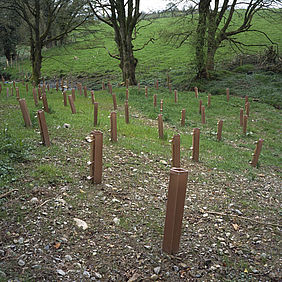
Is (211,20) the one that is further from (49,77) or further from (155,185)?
(49,77)

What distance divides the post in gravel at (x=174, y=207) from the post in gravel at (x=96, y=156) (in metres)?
1.73

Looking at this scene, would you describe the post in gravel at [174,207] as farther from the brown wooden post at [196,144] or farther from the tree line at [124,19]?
the tree line at [124,19]

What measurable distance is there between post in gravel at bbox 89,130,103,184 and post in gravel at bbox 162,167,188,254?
173 cm

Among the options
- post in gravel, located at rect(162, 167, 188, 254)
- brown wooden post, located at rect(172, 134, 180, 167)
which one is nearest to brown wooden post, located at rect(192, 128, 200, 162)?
brown wooden post, located at rect(172, 134, 180, 167)

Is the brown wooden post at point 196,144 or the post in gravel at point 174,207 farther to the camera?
the brown wooden post at point 196,144

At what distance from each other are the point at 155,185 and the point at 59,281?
9.98 ft

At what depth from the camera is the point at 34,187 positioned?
4.74 metres

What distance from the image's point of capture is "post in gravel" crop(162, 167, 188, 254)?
132 inches

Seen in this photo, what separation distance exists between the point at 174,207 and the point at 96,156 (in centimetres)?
195

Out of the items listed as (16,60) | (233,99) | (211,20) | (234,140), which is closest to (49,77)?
(16,60)

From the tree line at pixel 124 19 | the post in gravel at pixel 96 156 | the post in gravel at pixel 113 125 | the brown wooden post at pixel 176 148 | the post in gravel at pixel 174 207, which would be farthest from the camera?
the tree line at pixel 124 19

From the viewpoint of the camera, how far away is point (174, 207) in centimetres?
342

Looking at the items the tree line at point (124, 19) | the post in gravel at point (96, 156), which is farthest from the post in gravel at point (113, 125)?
the tree line at point (124, 19)

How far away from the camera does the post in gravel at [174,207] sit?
3.36 meters
